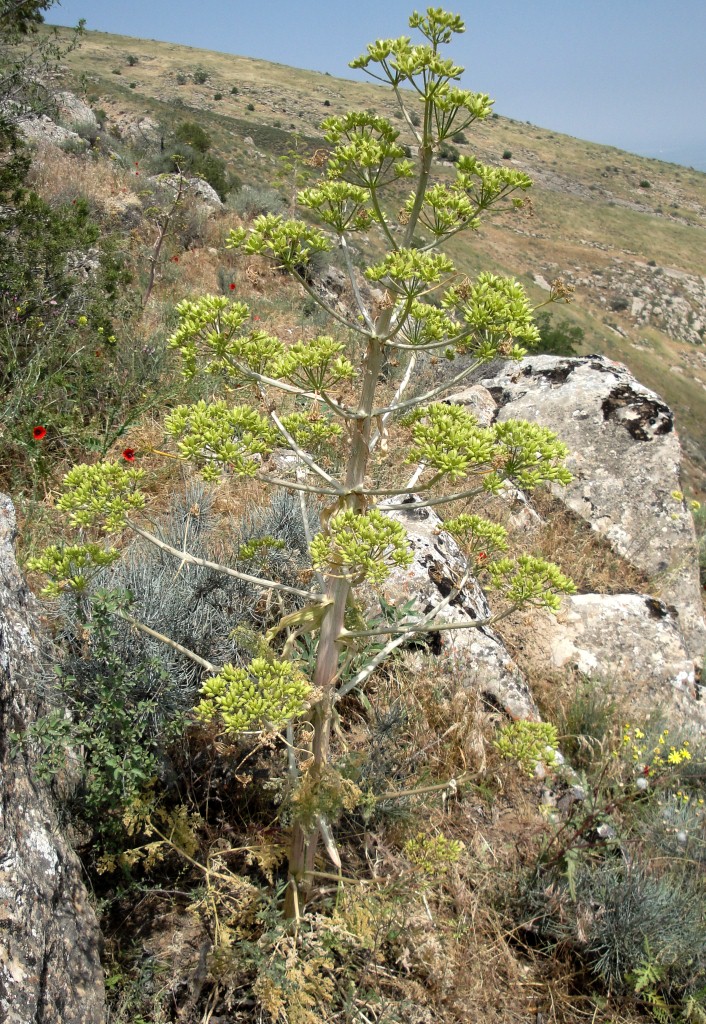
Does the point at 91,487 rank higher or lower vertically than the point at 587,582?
higher

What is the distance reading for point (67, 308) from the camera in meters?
4.83

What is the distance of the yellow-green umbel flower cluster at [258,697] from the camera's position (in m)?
1.56

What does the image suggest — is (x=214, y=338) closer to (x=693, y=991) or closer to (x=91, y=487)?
(x=91, y=487)

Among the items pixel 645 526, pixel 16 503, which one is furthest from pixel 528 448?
pixel 645 526

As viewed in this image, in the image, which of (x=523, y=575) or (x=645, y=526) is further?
(x=645, y=526)

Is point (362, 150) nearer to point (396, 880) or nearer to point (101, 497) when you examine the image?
point (101, 497)

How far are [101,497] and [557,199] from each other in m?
69.2

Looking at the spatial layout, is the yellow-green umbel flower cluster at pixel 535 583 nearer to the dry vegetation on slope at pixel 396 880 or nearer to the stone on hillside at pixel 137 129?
the dry vegetation on slope at pixel 396 880

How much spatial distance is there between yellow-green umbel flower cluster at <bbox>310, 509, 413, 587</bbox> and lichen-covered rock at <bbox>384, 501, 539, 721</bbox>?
160 cm

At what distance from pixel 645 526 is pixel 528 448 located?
A: 422 centimetres

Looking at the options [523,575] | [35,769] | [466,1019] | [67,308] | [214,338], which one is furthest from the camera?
[67,308]

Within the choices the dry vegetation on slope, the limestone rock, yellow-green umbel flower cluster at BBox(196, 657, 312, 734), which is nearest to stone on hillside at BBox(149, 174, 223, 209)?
the limestone rock

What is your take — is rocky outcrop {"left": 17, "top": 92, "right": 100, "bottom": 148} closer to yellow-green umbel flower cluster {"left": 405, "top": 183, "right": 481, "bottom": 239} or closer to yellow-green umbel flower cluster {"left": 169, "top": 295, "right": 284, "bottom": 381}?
yellow-green umbel flower cluster {"left": 169, "top": 295, "right": 284, "bottom": 381}

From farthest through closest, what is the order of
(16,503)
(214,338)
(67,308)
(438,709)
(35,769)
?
(67,308), (16,503), (438,709), (35,769), (214,338)
